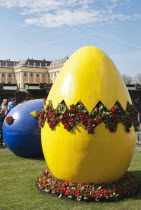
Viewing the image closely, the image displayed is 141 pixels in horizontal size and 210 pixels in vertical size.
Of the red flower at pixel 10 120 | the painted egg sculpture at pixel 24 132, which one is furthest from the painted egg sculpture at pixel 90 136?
the red flower at pixel 10 120

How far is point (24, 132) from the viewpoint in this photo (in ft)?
30.9

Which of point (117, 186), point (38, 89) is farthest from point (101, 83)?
point (38, 89)

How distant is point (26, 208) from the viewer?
554 cm

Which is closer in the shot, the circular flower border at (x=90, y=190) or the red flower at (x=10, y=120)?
the circular flower border at (x=90, y=190)

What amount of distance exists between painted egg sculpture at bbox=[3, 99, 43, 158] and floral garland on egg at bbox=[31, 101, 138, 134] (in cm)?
336

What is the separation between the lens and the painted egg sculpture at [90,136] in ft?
19.1

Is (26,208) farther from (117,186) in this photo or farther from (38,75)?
(38,75)

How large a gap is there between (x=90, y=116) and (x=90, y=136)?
1.40 ft

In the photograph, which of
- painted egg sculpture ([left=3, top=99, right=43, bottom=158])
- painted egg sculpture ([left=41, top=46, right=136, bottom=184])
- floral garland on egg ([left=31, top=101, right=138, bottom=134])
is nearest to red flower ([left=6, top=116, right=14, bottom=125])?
painted egg sculpture ([left=3, top=99, right=43, bottom=158])

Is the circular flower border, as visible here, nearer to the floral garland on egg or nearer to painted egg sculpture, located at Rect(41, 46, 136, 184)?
painted egg sculpture, located at Rect(41, 46, 136, 184)

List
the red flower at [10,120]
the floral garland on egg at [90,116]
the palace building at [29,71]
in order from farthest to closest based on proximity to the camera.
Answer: the palace building at [29,71] < the red flower at [10,120] < the floral garland on egg at [90,116]

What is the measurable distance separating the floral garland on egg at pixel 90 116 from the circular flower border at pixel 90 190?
1276 mm

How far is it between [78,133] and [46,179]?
1.64 metres

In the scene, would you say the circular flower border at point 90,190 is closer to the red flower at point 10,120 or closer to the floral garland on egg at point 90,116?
the floral garland on egg at point 90,116
